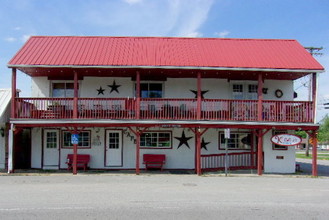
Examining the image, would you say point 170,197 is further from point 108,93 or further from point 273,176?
point 108,93

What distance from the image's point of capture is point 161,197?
29.0 feet

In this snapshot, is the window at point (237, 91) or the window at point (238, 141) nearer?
the window at point (238, 141)

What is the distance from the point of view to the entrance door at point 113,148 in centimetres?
1559

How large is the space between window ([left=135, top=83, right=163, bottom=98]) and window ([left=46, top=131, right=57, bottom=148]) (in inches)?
211

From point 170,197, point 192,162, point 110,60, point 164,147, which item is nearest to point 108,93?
point 110,60

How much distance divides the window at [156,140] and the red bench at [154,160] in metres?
0.66

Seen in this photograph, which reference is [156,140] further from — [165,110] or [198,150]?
[198,150]

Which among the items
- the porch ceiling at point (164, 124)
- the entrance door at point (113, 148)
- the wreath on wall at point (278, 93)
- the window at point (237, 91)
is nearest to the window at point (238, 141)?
the window at point (237, 91)

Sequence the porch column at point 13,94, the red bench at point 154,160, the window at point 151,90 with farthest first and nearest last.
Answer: the window at point 151,90
the red bench at point 154,160
the porch column at point 13,94

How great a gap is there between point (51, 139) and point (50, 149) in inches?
21.7

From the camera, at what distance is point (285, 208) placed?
7.79m

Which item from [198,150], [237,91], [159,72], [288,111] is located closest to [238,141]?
[237,91]

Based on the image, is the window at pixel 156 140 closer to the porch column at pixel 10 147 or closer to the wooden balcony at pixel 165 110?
the wooden balcony at pixel 165 110

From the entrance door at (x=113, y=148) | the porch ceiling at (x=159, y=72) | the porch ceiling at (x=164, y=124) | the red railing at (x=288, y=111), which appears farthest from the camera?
the entrance door at (x=113, y=148)
